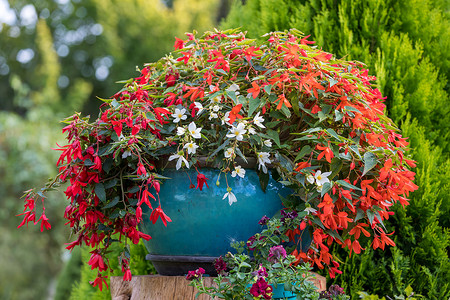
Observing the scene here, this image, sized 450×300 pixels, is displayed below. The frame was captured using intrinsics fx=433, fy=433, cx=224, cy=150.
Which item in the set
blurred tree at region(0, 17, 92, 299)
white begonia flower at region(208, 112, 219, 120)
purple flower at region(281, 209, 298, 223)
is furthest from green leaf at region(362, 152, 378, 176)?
blurred tree at region(0, 17, 92, 299)

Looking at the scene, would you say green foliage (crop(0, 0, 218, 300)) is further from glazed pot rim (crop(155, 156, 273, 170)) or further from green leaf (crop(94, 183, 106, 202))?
glazed pot rim (crop(155, 156, 273, 170))

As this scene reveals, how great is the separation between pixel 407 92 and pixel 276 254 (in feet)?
3.71

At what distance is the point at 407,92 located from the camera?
76.5 inches

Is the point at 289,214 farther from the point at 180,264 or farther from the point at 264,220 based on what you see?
the point at 180,264

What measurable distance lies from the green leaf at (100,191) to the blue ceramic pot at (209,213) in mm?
154

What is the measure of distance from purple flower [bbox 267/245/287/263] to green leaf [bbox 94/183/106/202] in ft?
1.77

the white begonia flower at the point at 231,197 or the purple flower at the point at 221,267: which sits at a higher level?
the white begonia flower at the point at 231,197

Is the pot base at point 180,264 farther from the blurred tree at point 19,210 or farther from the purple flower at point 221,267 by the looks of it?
the blurred tree at point 19,210

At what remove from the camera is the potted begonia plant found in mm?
1306

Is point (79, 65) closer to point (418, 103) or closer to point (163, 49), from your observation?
point (163, 49)

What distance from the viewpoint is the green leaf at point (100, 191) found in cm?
135

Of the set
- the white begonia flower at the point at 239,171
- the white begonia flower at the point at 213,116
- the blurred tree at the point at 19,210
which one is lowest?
the blurred tree at the point at 19,210

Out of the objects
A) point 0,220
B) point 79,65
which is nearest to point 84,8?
point 79,65

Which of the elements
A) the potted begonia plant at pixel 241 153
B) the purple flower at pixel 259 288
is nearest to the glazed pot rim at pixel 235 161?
the potted begonia plant at pixel 241 153
